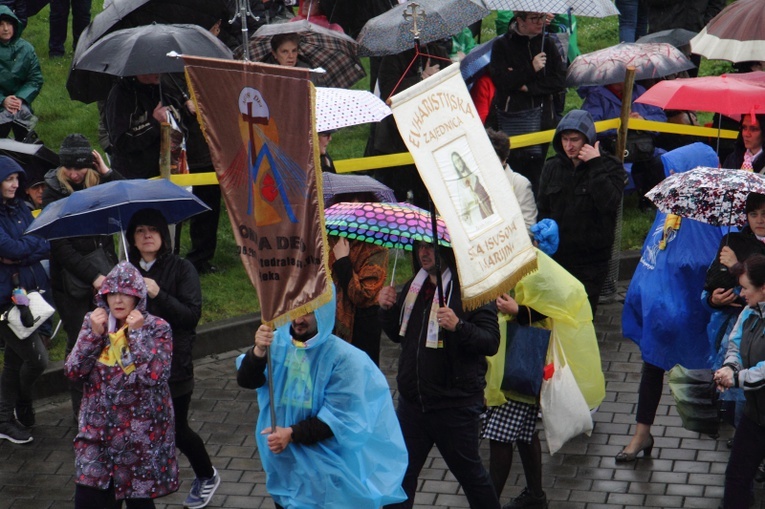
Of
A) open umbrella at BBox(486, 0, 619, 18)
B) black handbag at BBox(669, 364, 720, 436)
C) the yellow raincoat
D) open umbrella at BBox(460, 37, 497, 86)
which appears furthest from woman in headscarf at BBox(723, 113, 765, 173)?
open umbrella at BBox(460, 37, 497, 86)

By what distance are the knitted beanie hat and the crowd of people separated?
0.06 ft

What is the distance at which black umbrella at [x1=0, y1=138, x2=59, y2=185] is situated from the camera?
10539 millimetres

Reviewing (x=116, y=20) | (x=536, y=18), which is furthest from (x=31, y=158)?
(x=536, y=18)

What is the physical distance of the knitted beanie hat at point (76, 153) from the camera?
9.15 meters

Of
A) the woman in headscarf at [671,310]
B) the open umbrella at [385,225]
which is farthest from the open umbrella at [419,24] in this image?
the open umbrella at [385,225]

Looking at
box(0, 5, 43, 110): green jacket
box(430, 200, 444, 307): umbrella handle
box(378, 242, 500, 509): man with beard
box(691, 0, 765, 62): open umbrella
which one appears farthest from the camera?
box(0, 5, 43, 110): green jacket

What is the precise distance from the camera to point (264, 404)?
7.11 m

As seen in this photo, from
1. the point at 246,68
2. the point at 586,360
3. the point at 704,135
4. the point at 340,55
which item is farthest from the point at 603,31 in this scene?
the point at 246,68

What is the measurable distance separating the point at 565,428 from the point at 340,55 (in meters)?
4.74

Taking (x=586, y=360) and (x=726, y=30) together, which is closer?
(x=586, y=360)

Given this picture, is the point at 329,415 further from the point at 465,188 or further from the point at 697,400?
the point at 697,400

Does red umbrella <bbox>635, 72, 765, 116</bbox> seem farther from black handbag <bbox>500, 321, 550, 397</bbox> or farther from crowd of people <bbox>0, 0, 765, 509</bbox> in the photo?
black handbag <bbox>500, 321, 550, 397</bbox>

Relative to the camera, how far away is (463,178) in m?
6.26

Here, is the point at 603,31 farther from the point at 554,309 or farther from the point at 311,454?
the point at 311,454
